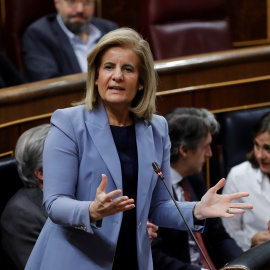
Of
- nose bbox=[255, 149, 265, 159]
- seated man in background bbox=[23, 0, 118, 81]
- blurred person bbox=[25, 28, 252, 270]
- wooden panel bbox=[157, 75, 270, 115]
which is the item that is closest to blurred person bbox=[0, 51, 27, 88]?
seated man in background bbox=[23, 0, 118, 81]

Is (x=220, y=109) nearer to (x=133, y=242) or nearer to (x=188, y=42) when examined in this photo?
(x=188, y=42)

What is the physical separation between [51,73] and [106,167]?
0.81 meters

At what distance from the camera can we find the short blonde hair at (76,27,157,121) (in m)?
0.71

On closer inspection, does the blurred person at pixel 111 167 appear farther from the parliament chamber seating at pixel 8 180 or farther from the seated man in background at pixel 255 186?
the seated man in background at pixel 255 186

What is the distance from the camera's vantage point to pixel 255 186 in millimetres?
1245

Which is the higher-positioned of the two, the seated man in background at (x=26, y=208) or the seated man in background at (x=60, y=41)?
the seated man in background at (x=60, y=41)

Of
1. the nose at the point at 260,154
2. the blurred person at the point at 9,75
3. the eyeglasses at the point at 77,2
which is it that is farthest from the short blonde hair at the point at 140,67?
the eyeglasses at the point at 77,2

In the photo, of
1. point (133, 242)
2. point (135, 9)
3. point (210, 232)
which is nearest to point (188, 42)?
point (135, 9)

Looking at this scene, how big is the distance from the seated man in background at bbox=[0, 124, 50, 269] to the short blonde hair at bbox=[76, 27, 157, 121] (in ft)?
0.86

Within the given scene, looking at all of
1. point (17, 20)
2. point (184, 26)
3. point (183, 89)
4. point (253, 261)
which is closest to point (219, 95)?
point (183, 89)

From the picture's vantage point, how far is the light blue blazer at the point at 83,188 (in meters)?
0.67

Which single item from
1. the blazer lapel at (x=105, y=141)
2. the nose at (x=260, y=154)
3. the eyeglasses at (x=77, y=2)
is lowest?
the nose at (x=260, y=154)

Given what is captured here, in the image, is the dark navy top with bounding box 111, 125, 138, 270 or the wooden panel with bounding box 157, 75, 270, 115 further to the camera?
the wooden panel with bounding box 157, 75, 270, 115

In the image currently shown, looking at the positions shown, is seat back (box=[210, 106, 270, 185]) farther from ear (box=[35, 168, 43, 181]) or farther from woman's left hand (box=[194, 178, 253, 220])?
woman's left hand (box=[194, 178, 253, 220])
